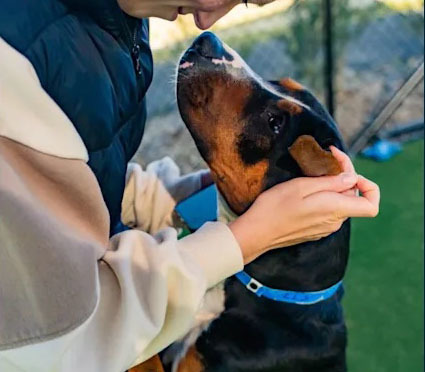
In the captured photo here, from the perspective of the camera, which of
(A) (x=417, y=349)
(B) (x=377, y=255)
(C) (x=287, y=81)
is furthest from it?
(B) (x=377, y=255)

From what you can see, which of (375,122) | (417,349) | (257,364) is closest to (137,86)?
(257,364)

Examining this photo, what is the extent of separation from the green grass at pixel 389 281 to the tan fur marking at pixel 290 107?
4.34 ft

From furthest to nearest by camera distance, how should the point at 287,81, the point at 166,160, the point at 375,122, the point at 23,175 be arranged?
the point at 375,122 < the point at 166,160 < the point at 287,81 < the point at 23,175

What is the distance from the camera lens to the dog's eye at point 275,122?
1.86 m

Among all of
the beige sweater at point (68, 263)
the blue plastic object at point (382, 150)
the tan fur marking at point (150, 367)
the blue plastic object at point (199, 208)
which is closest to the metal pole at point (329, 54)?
the blue plastic object at point (382, 150)

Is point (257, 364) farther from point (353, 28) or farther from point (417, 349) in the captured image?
point (353, 28)

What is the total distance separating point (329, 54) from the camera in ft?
13.7

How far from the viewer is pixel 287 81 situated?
2002 mm

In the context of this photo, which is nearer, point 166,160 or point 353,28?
point 166,160

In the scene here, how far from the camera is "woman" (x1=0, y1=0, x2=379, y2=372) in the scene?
1411 millimetres

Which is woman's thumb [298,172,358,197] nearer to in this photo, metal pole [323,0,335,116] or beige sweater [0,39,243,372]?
beige sweater [0,39,243,372]

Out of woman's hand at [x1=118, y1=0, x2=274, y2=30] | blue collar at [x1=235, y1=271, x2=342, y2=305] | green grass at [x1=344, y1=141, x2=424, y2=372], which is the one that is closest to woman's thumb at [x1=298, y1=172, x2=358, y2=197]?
blue collar at [x1=235, y1=271, x2=342, y2=305]

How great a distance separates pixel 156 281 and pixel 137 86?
0.52 meters

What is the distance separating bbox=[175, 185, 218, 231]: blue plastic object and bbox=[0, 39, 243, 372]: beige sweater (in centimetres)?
37
